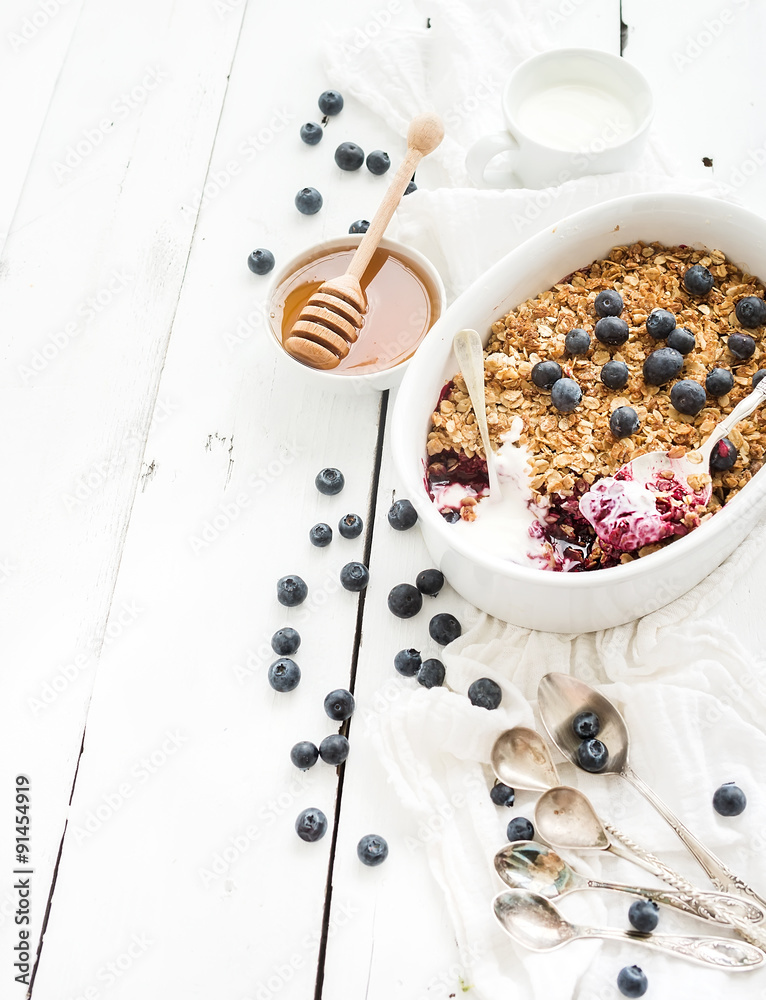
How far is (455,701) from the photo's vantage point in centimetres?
154

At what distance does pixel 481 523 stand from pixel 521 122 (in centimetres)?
92

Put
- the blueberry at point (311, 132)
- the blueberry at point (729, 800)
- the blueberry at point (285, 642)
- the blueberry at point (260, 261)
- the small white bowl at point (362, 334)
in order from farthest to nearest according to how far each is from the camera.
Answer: the blueberry at point (311, 132) → the blueberry at point (260, 261) → the small white bowl at point (362, 334) → the blueberry at point (285, 642) → the blueberry at point (729, 800)

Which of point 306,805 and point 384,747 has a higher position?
point 384,747

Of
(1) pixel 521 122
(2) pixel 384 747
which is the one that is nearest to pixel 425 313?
(1) pixel 521 122

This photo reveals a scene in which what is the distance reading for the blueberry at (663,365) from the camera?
1563 mm

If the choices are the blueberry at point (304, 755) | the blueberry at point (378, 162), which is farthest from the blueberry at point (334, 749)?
the blueberry at point (378, 162)

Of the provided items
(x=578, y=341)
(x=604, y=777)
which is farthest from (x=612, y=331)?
(x=604, y=777)

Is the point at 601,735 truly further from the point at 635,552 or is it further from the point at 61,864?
the point at 61,864

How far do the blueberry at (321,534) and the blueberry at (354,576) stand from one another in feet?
0.24

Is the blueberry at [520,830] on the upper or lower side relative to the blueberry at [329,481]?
lower

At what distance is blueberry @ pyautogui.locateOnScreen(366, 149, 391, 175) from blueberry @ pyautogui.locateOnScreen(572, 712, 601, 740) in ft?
4.33

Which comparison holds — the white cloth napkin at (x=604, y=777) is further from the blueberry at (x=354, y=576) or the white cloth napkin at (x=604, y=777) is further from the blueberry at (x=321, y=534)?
the blueberry at (x=321, y=534)

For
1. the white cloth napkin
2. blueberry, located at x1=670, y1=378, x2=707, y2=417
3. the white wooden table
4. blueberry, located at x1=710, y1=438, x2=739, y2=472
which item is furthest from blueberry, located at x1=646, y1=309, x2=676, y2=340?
the white wooden table

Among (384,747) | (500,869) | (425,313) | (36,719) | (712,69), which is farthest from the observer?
(712,69)
